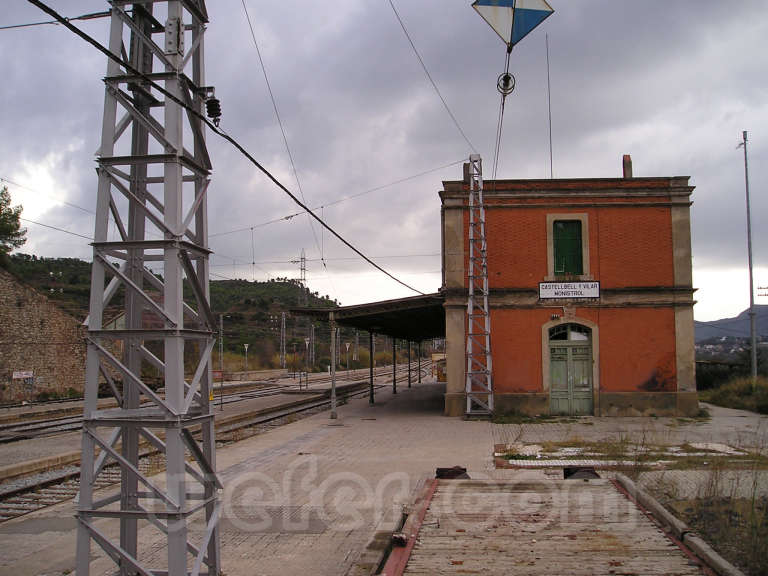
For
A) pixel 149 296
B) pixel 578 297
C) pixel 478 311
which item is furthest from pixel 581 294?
pixel 149 296

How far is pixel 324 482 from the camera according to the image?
35.2 feet

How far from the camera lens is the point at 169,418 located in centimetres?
512

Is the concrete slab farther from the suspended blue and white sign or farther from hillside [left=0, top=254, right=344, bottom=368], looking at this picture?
hillside [left=0, top=254, right=344, bottom=368]

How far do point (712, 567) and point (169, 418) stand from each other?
14.6ft

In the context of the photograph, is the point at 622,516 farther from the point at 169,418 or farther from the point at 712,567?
the point at 169,418

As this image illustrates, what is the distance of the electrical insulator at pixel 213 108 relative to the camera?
6.31m

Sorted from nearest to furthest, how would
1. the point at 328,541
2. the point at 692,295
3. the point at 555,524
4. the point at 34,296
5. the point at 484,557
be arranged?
the point at 484,557 < the point at 555,524 < the point at 328,541 < the point at 692,295 < the point at 34,296

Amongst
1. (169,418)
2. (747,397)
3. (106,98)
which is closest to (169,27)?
(106,98)

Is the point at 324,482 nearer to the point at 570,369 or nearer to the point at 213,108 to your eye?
the point at 213,108

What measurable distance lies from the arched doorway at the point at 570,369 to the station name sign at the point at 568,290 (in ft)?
3.23

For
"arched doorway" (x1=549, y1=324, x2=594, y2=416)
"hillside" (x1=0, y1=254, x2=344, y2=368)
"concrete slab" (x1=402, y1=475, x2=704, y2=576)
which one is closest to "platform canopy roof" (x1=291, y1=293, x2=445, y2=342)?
"arched doorway" (x1=549, y1=324, x2=594, y2=416)

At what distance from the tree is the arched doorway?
42.2m

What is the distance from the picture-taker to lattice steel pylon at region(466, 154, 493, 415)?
20.0m

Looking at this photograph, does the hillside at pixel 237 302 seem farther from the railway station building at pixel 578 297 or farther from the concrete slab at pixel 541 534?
the concrete slab at pixel 541 534
